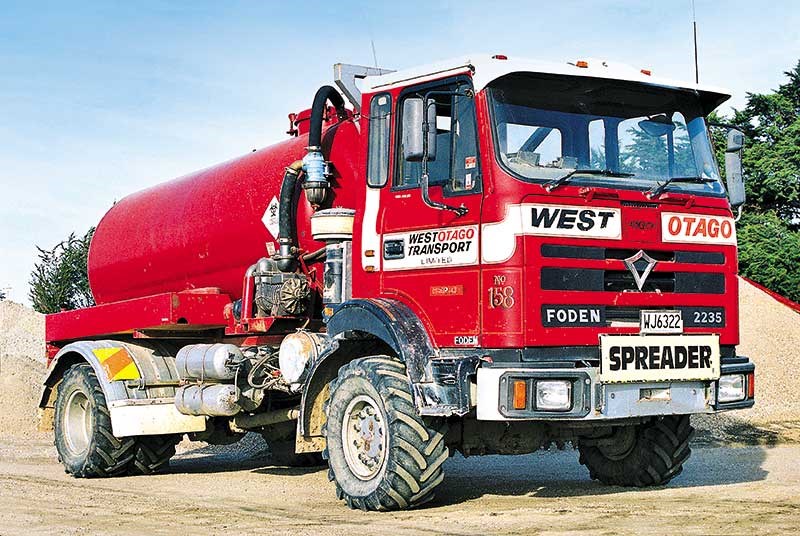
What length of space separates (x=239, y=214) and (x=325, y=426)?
113 inches

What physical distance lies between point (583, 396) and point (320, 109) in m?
3.73

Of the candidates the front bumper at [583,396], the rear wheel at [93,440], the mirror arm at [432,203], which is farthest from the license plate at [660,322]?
the rear wheel at [93,440]

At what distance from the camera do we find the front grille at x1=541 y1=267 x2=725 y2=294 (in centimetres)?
870

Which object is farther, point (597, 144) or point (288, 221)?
point (288, 221)

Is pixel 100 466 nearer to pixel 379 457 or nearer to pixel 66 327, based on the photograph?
pixel 66 327

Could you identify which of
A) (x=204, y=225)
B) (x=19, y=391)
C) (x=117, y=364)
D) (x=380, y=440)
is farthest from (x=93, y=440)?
(x=19, y=391)

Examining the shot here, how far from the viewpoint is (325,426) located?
388 inches

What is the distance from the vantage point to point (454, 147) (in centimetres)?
910

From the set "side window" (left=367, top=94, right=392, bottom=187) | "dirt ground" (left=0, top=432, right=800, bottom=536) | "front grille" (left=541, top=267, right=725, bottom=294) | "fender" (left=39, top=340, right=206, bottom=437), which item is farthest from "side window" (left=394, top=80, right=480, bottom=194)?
"fender" (left=39, top=340, right=206, bottom=437)

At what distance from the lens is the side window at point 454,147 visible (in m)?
8.96

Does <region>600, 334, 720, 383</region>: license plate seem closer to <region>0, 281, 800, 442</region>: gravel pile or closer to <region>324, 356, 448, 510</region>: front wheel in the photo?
<region>324, 356, 448, 510</region>: front wheel

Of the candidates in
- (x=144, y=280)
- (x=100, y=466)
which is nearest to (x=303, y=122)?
(x=144, y=280)

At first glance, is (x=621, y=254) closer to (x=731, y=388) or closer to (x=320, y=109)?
(x=731, y=388)

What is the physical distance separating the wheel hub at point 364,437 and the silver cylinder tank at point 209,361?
221cm
